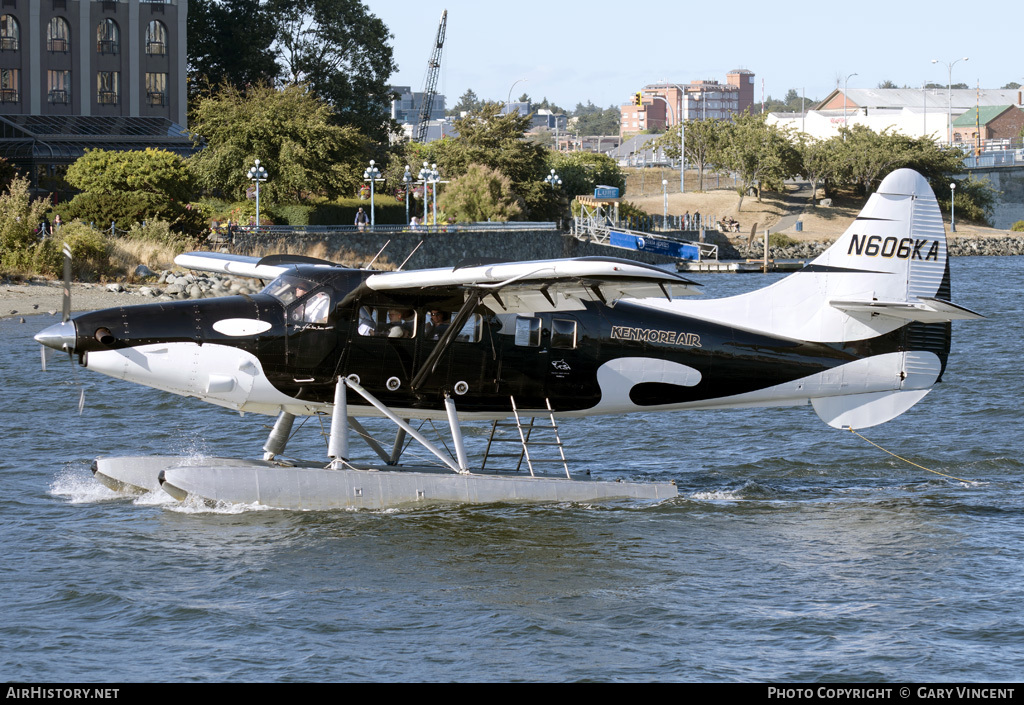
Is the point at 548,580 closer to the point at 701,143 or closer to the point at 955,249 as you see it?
the point at 955,249

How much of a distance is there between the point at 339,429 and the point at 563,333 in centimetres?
288

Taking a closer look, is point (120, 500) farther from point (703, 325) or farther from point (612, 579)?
point (703, 325)

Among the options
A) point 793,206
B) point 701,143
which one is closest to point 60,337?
point 793,206

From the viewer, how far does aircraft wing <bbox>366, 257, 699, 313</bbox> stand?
11180 millimetres

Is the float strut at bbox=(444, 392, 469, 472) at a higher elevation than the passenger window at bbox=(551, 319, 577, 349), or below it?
below

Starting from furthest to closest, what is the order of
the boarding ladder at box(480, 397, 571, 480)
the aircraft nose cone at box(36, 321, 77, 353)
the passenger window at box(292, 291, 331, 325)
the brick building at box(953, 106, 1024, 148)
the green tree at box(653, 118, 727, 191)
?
the brick building at box(953, 106, 1024, 148) → the green tree at box(653, 118, 727, 191) → the boarding ladder at box(480, 397, 571, 480) → the passenger window at box(292, 291, 331, 325) → the aircraft nose cone at box(36, 321, 77, 353)

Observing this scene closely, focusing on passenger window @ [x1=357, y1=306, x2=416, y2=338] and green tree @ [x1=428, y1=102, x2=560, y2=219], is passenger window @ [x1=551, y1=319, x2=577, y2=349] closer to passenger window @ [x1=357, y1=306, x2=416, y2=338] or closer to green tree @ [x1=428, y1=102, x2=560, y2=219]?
passenger window @ [x1=357, y1=306, x2=416, y2=338]

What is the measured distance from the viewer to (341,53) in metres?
86.8

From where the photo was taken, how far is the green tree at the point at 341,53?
85.3 meters

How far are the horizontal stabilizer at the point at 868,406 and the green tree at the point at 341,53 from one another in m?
73.6

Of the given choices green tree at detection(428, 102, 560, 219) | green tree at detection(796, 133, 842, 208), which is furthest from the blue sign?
green tree at detection(796, 133, 842, 208)

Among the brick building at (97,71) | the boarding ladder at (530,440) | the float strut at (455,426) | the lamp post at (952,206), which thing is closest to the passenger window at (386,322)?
the float strut at (455,426)

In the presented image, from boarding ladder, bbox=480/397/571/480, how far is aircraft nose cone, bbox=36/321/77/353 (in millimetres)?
4941
